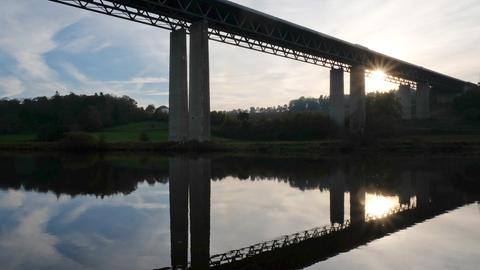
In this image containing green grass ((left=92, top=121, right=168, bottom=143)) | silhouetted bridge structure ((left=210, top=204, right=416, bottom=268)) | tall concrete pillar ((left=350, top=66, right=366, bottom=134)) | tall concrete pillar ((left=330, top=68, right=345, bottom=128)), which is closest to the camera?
silhouetted bridge structure ((left=210, top=204, right=416, bottom=268))

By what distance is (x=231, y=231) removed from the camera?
10.2m

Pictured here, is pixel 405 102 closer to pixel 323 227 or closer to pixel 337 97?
pixel 337 97

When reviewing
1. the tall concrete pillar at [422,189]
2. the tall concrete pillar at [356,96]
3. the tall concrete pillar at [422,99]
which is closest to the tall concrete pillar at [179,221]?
the tall concrete pillar at [422,189]

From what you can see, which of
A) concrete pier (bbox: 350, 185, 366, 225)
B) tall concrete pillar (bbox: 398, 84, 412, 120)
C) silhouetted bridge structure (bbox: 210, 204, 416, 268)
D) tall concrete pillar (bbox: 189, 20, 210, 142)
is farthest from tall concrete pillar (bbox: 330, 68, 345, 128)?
silhouetted bridge structure (bbox: 210, 204, 416, 268)

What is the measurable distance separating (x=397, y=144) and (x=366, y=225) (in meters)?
39.6

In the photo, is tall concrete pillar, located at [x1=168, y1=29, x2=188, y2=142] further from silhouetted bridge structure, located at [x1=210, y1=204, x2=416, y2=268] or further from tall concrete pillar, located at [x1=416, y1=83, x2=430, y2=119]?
tall concrete pillar, located at [x1=416, y1=83, x2=430, y2=119]

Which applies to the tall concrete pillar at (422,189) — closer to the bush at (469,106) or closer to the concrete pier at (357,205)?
the concrete pier at (357,205)

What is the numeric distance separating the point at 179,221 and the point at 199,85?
29808mm

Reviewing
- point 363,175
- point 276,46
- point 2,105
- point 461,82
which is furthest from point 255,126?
point 2,105

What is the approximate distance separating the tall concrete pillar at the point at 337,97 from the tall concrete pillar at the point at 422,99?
31197 millimetres

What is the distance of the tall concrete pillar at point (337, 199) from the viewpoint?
1201 centimetres

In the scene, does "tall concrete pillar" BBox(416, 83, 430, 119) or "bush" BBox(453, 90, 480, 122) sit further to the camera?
"tall concrete pillar" BBox(416, 83, 430, 119)

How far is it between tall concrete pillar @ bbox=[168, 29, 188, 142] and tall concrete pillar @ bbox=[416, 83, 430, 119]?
199ft

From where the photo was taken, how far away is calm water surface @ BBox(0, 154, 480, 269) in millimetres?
7941
